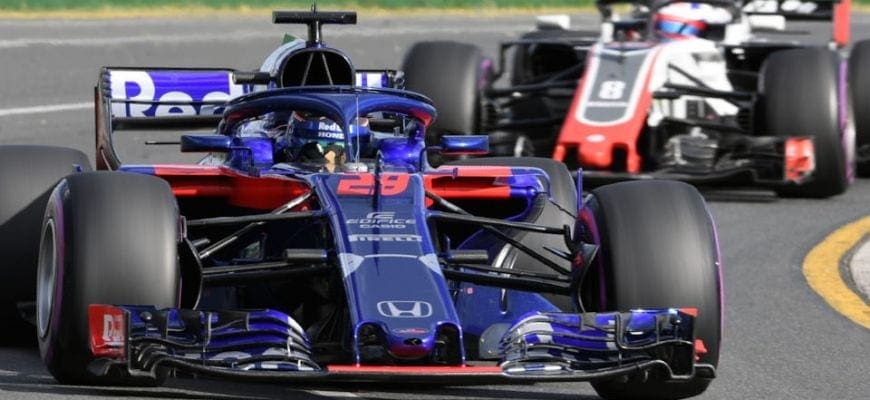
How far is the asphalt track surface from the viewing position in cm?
701

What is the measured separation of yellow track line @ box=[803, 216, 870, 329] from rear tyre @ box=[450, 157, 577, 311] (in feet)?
4.75

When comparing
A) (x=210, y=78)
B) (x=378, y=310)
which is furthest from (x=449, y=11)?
(x=378, y=310)

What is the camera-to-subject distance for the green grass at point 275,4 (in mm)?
22234

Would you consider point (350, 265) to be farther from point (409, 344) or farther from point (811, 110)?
point (811, 110)

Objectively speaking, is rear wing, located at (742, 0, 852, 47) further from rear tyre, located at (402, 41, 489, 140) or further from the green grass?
the green grass

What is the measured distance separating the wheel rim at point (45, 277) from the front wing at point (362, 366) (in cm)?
50

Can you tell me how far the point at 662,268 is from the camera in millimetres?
6715

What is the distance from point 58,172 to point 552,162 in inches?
82.3

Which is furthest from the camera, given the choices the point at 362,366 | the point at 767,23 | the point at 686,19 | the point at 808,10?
the point at 767,23

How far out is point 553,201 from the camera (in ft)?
25.5

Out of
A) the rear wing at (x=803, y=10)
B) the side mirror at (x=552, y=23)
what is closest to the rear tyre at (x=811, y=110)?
the rear wing at (x=803, y=10)

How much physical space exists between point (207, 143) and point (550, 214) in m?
1.44

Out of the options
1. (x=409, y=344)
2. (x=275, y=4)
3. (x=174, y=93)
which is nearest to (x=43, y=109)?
(x=174, y=93)

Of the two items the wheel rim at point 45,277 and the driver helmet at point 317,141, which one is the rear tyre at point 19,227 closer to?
the wheel rim at point 45,277
